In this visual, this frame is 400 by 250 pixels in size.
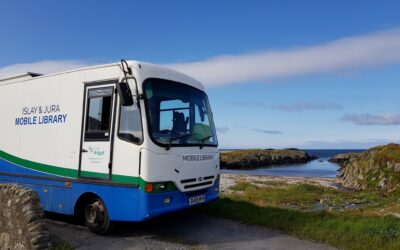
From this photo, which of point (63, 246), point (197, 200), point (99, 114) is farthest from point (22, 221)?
point (197, 200)

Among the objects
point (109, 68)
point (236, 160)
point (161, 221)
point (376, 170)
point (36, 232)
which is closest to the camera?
point (36, 232)

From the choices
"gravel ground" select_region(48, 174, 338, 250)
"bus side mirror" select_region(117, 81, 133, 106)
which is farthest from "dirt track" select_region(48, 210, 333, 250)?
"bus side mirror" select_region(117, 81, 133, 106)

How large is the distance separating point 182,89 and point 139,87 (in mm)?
1563

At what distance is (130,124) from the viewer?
8.62 m

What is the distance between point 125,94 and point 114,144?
3.84 ft

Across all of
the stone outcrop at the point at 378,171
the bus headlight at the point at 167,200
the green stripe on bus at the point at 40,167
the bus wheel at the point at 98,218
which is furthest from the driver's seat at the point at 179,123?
the stone outcrop at the point at 378,171

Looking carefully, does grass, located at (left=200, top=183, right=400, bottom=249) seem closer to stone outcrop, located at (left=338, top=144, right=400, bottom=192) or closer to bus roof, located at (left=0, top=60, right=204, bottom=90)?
bus roof, located at (left=0, top=60, right=204, bottom=90)

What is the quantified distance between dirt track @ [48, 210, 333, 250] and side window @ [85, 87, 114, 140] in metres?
2.29

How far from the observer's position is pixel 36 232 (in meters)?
7.35

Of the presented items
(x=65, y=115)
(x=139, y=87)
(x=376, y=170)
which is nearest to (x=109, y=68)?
(x=139, y=87)

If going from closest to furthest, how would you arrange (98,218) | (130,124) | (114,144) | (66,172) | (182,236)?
(130,124), (114,144), (98,218), (182,236), (66,172)

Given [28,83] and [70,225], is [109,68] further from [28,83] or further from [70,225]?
[70,225]

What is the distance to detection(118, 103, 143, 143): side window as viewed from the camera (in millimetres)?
8469

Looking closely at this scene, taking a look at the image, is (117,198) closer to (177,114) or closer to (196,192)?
(196,192)
